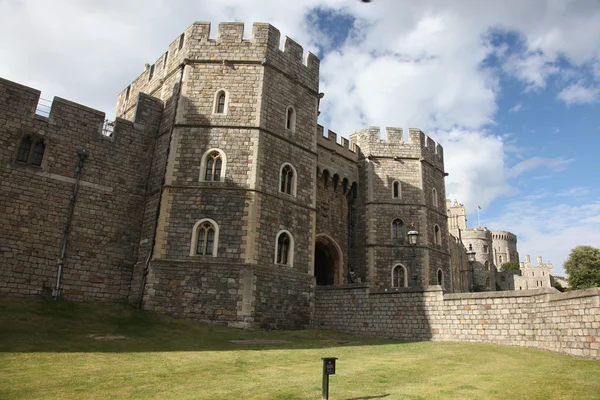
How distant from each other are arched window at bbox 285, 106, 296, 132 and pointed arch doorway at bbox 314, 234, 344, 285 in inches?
249

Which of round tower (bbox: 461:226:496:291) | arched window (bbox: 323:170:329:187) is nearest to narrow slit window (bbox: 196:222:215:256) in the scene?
arched window (bbox: 323:170:329:187)

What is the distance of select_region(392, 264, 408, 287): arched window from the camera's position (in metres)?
23.9

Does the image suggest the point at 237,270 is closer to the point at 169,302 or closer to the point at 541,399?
the point at 169,302

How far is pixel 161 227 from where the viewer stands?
1614cm

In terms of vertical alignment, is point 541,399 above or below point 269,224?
below

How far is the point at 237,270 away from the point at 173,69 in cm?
913

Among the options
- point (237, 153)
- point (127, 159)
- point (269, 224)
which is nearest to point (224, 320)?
point (269, 224)

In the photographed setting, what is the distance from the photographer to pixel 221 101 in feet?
59.0

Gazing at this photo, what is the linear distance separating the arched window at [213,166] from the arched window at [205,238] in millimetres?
1697

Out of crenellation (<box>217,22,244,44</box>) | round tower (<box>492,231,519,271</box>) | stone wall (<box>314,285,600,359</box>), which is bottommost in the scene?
stone wall (<box>314,285,600,359</box>)

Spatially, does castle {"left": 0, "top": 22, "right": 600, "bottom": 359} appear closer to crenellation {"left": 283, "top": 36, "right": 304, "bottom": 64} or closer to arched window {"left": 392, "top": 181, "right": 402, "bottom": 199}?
crenellation {"left": 283, "top": 36, "right": 304, "bottom": 64}

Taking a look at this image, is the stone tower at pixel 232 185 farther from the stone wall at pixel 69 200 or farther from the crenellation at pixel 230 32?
the stone wall at pixel 69 200

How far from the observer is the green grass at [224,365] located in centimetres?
698

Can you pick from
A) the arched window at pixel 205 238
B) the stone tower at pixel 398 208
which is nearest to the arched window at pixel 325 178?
the stone tower at pixel 398 208
